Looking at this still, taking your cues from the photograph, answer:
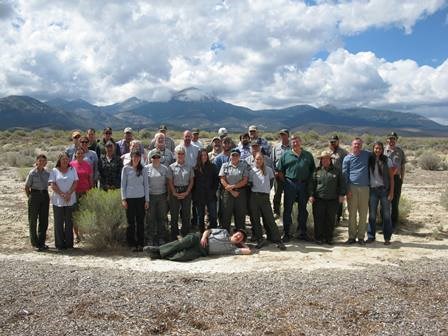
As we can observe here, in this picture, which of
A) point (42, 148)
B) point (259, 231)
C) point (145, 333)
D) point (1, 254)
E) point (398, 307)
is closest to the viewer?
point (145, 333)

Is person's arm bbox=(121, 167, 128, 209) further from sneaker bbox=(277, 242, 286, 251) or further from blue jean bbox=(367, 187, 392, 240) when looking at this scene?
blue jean bbox=(367, 187, 392, 240)

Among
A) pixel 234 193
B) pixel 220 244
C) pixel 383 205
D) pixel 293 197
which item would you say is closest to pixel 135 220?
pixel 220 244

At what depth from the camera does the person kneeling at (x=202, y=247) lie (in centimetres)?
838

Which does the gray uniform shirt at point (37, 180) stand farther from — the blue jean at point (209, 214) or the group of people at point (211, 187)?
the blue jean at point (209, 214)

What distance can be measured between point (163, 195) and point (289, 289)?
139 inches

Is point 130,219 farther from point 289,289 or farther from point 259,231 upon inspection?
point 289,289

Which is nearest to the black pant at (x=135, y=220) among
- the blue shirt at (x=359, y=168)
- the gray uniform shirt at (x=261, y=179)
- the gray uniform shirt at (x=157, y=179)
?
the gray uniform shirt at (x=157, y=179)

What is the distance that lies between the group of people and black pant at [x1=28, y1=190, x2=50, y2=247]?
18 mm

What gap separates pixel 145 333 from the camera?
5184 mm

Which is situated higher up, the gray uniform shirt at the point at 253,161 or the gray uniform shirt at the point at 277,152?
the gray uniform shirt at the point at 277,152

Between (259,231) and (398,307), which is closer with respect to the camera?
(398,307)

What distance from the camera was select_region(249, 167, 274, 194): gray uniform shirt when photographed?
922cm

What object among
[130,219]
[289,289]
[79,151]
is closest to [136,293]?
[289,289]

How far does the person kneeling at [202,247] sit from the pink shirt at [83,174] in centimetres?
195
